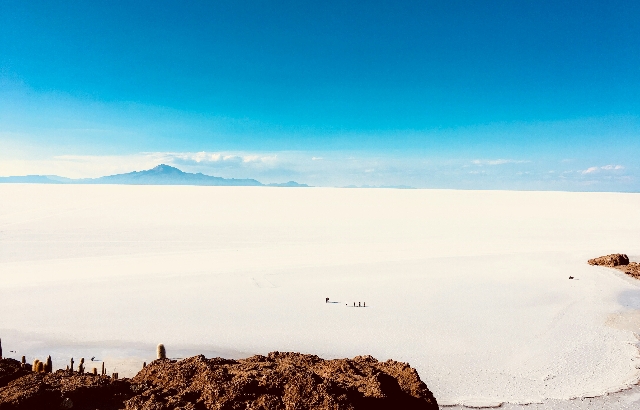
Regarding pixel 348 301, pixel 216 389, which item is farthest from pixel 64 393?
pixel 348 301

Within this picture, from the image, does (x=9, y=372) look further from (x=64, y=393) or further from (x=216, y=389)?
(x=216, y=389)

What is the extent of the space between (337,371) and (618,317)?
1405 cm

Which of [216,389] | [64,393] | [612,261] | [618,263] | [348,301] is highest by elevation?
[64,393]

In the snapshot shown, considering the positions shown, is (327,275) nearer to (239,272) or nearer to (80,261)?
(239,272)

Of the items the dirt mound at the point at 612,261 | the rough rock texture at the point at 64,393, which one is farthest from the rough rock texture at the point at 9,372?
the dirt mound at the point at 612,261

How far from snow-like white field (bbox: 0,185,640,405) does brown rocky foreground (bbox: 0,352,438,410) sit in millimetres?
4357

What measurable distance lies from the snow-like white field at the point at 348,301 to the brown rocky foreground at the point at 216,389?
4.36 m

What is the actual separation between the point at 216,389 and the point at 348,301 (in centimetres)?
1198

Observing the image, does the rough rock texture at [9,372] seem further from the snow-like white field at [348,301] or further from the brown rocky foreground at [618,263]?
the brown rocky foreground at [618,263]

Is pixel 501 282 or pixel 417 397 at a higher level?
pixel 417 397

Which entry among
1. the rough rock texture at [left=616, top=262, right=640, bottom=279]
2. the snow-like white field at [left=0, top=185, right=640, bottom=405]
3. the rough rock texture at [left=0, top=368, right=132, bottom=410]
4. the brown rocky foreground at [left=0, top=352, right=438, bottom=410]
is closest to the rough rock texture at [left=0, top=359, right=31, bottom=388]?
the brown rocky foreground at [left=0, top=352, right=438, bottom=410]

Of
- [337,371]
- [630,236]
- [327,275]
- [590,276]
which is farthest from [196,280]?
[630,236]

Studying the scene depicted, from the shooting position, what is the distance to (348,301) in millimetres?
16531

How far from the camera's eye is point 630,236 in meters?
34.8
